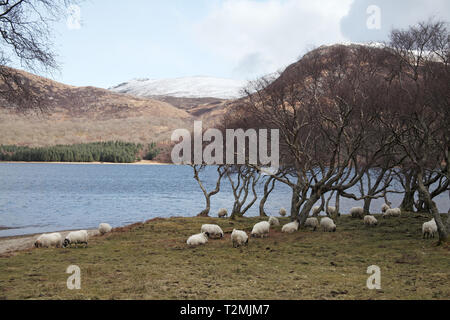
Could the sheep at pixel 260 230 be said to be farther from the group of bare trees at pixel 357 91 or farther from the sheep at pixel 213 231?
the group of bare trees at pixel 357 91

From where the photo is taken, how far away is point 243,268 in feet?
47.1

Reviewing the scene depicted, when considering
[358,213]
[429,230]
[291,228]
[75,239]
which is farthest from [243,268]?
[358,213]

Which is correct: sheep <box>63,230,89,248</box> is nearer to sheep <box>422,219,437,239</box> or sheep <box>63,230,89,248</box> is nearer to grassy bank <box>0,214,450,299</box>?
grassy bank <box>0,214,450,299</box>

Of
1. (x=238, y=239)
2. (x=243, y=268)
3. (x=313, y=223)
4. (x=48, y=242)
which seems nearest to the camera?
(x=243, y=268)

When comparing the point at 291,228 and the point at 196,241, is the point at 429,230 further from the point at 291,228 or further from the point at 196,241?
the point at 196,241

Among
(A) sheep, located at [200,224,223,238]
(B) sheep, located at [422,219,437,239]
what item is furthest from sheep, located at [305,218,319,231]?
(B) sheep, located at [422,219,437,239]

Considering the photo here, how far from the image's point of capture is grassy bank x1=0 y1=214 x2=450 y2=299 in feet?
35.5

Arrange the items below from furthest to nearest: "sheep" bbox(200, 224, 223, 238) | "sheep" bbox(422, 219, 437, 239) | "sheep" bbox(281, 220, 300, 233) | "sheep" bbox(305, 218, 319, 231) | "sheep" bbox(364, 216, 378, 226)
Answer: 1. "sheep" bbox(364, 216, 378, 226)
2. "sheep" bbox(305, 218, 319, 231)
3. "sheep" bbox(281, 220, 300, 233)
4. "sheep" bbox(200, 224, 223, 238)
5. "sheep" bbox(422, 219, 437, 239)

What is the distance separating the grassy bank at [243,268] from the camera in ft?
35.5

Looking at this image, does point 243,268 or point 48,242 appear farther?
point 48,242

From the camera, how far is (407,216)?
98.8 ft
